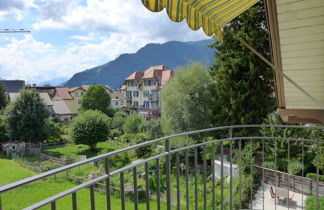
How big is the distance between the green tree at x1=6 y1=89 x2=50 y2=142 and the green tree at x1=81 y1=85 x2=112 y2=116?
10859mm

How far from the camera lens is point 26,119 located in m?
22.6

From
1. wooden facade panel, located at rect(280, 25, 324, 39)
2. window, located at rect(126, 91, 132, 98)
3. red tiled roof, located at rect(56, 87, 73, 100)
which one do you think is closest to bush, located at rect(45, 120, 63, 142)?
window, located at rect(126, 91, 132, 98)

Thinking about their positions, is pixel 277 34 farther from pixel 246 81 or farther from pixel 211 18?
pixel 246 81

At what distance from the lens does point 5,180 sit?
15.7 metres

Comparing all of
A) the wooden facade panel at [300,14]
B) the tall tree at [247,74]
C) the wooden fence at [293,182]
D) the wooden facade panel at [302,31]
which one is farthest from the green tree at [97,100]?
the wooden facade panel at [300,14]

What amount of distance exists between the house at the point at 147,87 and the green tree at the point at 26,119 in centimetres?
1394

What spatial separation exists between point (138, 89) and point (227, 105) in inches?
932

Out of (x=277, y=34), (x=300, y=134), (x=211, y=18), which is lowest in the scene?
(x=300, y=134)

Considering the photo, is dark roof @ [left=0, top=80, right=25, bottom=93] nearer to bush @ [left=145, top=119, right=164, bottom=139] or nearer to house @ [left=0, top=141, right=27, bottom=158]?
house @ [left=0, top=141, right=27, bottom=158]

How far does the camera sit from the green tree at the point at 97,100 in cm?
3459

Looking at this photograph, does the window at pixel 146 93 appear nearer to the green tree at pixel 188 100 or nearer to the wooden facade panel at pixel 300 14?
the green tree at pixel 188 100

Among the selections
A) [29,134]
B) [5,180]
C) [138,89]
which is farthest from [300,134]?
[138,89]

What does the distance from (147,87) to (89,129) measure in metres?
14.8

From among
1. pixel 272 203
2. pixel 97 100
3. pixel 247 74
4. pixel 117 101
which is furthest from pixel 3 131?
pixel 272 203
